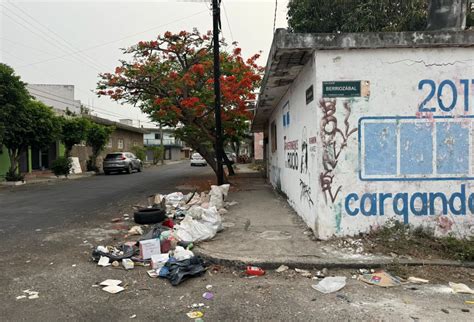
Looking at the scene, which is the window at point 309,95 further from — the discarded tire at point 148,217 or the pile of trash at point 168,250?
the discarded tire at point 148,217

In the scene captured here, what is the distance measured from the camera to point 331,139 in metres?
5.98

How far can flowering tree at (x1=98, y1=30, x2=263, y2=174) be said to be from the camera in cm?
1445

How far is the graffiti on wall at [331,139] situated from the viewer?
5.95 m

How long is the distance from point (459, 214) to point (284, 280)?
10.6 ft

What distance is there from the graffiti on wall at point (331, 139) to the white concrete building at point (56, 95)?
29.8m

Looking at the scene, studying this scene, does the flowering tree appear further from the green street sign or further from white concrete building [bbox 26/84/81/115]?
white concrete building [bbox 26/84/81/115]

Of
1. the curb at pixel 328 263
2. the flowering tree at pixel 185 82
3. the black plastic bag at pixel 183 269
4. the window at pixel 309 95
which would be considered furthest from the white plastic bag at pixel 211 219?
the flowering tree at pixel 185 82

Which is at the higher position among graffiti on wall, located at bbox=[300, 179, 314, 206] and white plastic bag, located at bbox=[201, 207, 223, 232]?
graffiti on wall, located at bbox=[300, 179, 314, 206]

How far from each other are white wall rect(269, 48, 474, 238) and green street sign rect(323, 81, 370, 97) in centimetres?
8

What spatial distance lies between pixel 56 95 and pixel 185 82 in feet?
73.0

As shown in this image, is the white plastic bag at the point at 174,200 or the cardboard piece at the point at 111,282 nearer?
the cardboard piece at the point at 111,282

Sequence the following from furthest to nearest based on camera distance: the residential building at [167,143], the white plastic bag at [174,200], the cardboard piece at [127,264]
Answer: the residential building at [167,143] → the white plastic bag at [174,200] → the cardboard piece at [127,264]

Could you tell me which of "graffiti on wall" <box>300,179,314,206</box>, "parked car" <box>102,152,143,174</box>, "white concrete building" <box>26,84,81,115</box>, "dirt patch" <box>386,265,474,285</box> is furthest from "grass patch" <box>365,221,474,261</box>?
"white concrete building" <box>26,84,81,115</box>

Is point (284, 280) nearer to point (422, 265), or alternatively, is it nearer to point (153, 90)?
point (422, 265)
